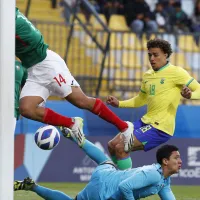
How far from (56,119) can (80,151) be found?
558 cm

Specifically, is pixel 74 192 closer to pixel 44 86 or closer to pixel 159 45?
pixel 159 45

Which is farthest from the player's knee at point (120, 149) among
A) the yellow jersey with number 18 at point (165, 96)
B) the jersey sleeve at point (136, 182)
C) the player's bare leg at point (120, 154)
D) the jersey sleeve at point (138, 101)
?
the jersey sleeve at point (136, 182)

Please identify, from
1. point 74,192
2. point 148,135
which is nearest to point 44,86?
point 148,135

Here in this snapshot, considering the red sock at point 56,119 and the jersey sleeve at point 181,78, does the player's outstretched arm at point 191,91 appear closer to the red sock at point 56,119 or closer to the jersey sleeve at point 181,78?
the jersey sleeve at point 181,78

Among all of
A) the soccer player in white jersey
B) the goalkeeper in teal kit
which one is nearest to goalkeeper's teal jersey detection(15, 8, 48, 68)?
the soccer player in white jersey

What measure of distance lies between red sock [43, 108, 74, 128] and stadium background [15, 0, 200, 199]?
426cm

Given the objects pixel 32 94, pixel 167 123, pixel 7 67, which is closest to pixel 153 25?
pixel 167 123

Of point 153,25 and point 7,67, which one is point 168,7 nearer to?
point 153,25

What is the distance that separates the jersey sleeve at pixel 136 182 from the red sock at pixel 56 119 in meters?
1.33

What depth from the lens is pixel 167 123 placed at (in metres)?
10.7

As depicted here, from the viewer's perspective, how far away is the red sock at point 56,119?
902 cm

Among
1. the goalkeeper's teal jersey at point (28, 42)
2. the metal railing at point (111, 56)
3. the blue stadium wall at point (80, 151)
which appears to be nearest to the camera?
the goalkeeper's teal jersey at point (28, 42)

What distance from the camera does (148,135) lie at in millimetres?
10664

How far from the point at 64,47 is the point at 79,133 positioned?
799cm
